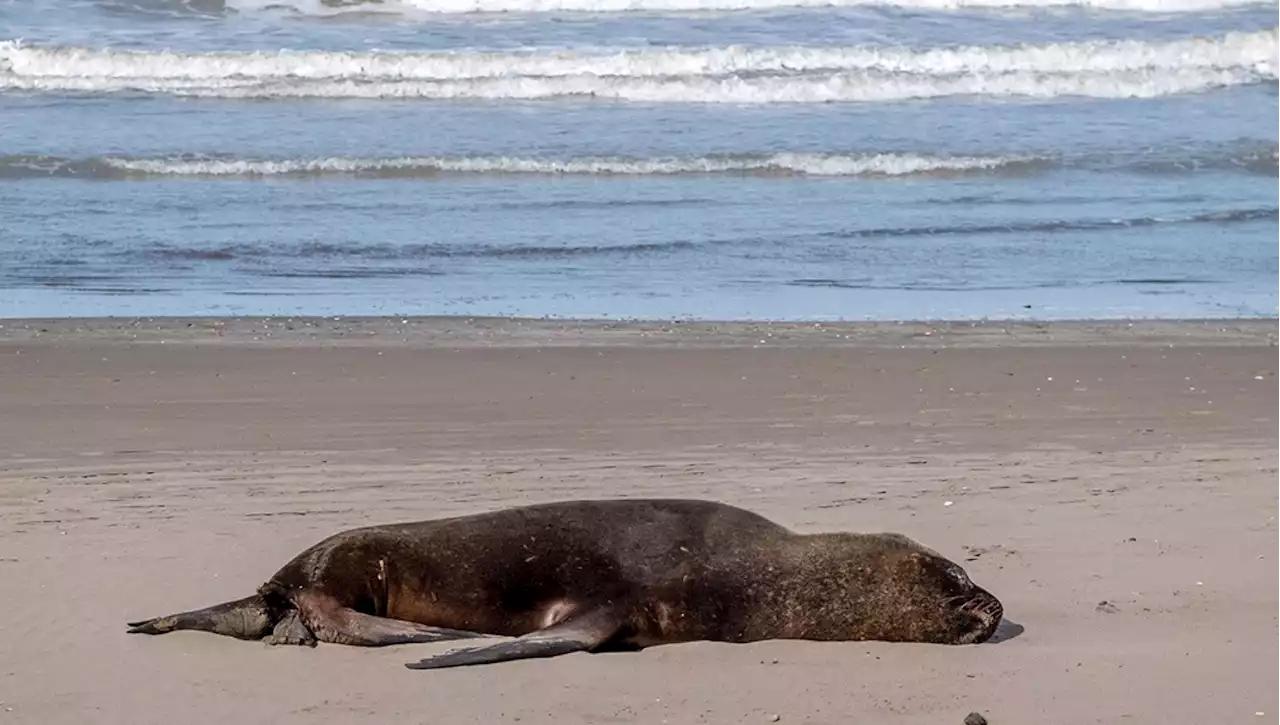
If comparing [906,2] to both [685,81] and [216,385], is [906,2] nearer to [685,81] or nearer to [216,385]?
[685,81]

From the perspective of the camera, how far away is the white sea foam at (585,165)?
14.3 m

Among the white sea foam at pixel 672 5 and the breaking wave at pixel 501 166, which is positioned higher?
the white sea foam at pixel 672 5

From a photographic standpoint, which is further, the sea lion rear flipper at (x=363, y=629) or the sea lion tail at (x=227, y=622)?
the sea lion tail at (x=227, y=622)

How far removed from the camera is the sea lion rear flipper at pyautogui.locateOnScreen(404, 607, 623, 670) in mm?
3963

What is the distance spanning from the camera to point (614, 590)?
4.29 metres

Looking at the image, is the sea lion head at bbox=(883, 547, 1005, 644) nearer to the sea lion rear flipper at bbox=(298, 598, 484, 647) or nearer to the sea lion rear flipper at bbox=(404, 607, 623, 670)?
the sea lion rear flipper at bbox=(404, 607, 623, 670)

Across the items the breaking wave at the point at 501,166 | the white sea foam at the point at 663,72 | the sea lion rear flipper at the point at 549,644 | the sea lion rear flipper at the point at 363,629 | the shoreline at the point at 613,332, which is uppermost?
the white sea foam at the point at 663,72

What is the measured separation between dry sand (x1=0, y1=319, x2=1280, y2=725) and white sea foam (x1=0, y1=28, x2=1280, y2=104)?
412 inches

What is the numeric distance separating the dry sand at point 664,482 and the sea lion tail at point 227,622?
38 mm

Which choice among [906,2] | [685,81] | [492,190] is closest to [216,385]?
[492,190]

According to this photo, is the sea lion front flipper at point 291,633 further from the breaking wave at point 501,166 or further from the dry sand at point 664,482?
the breaking wave at point 501,166

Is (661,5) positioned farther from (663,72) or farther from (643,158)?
(643,158)

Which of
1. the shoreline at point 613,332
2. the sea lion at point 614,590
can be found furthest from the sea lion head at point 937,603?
the shoreline at point 613,332

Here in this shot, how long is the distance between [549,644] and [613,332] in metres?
4.60
